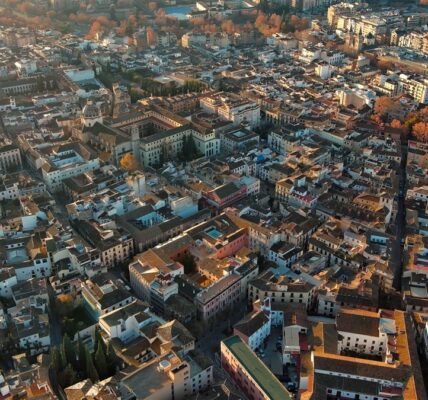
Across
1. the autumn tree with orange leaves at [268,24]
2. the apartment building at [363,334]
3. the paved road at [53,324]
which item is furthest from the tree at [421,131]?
the autumn tree with orange leaves at [268,24]

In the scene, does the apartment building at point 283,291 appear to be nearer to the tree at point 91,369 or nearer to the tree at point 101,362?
the tree at point 101,362

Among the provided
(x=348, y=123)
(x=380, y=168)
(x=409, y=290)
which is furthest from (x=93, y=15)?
(x=409, y=290)

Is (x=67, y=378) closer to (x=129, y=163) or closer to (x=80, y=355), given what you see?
(x=80, y=355)

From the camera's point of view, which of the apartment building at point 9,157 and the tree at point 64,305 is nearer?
the tree at point 64,305

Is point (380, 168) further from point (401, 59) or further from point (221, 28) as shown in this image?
point (221, 28)

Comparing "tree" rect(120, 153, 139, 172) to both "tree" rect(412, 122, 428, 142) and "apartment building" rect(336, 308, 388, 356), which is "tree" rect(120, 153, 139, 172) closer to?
"apartment building" rect(336, 308, 388, 356)
